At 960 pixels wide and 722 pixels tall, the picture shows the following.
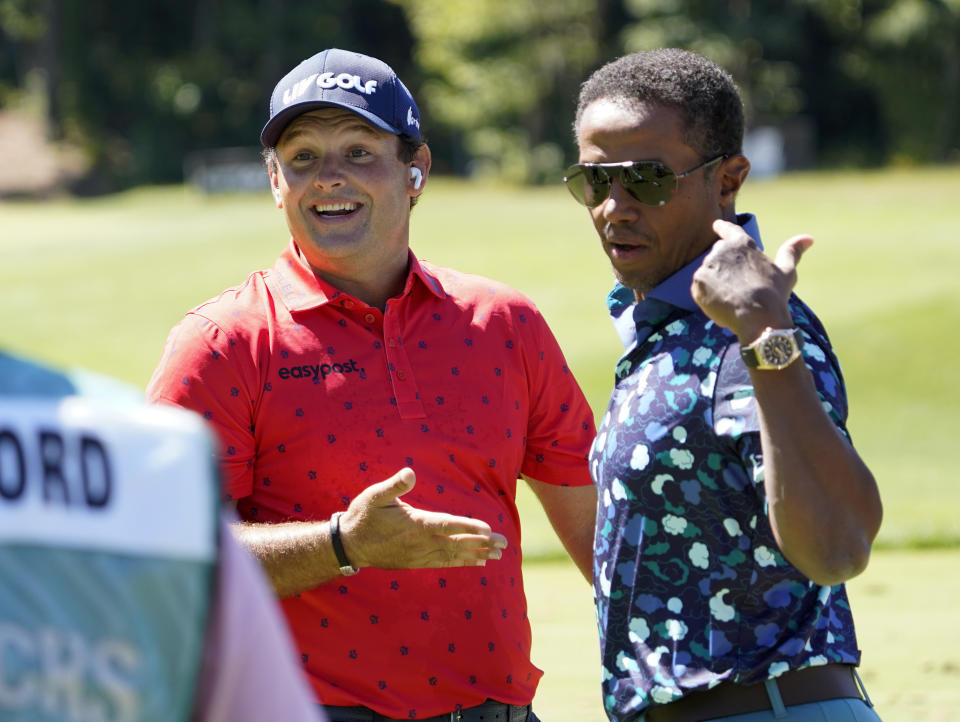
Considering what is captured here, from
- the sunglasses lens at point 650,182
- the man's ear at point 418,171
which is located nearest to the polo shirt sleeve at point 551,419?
the man's ear at point 418,171

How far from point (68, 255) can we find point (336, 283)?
22.3 meters

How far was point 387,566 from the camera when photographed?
2848mm

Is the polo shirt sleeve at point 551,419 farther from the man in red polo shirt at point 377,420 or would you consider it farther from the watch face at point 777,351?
the watch face at point 777,351

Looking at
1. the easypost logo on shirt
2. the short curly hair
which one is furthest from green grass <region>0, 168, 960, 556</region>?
the short curly hair

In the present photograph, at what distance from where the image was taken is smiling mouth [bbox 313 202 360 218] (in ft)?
11.2

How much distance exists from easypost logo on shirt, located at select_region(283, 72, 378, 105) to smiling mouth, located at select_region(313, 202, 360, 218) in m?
0.27

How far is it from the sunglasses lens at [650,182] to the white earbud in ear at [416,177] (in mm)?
959

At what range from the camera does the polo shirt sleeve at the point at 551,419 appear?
3.55 metres

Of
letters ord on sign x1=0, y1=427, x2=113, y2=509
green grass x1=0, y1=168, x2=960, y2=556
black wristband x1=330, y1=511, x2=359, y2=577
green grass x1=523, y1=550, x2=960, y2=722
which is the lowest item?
green grass x1=0, y1=168, x2=960, y2=556

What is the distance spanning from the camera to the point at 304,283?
338 cm

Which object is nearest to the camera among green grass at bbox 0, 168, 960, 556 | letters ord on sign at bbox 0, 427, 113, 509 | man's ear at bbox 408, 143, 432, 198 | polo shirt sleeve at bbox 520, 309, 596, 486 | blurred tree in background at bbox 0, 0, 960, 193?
letters ord on sign at bbox 0, 427, 113, 509

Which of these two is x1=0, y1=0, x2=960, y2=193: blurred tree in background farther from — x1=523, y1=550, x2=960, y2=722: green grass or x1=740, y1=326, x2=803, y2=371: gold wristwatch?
x1=740, y1=326, x2=803, y2=371: gold wristwatch

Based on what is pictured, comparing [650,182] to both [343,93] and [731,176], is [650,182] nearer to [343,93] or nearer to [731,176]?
[731,176]

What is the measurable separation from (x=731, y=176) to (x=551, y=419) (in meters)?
0.98
